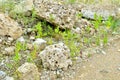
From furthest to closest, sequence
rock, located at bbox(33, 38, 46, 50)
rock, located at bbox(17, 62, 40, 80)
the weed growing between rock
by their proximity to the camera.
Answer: rock, located at bbox(33, 38, 46, 50) → the weed growing between rock → rock, located at bbox(17, 62, 40, 80)

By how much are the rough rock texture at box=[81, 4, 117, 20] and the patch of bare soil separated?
0.89 m

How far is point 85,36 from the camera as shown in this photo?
14.8 feet

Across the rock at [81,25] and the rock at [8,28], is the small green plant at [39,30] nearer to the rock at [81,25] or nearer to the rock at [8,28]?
the rock at [8,28]

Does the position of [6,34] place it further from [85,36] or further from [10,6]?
[85,36]

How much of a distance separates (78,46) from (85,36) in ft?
1.07

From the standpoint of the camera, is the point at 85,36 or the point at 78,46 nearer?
the point at 78,46

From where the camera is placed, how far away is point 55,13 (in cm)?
448

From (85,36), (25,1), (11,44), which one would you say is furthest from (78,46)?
(25,1)

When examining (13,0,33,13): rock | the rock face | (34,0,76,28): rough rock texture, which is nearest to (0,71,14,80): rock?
the rock face

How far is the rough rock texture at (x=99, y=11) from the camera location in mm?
4980

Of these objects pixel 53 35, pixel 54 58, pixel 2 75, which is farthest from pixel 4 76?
pixel 53 35

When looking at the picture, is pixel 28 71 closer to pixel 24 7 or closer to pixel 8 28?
pixel 8 28

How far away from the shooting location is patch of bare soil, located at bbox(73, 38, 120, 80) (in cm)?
374

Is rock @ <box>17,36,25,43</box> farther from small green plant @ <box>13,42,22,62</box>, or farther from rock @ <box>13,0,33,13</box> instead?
rock @ <box>13,0,33,13</box>
